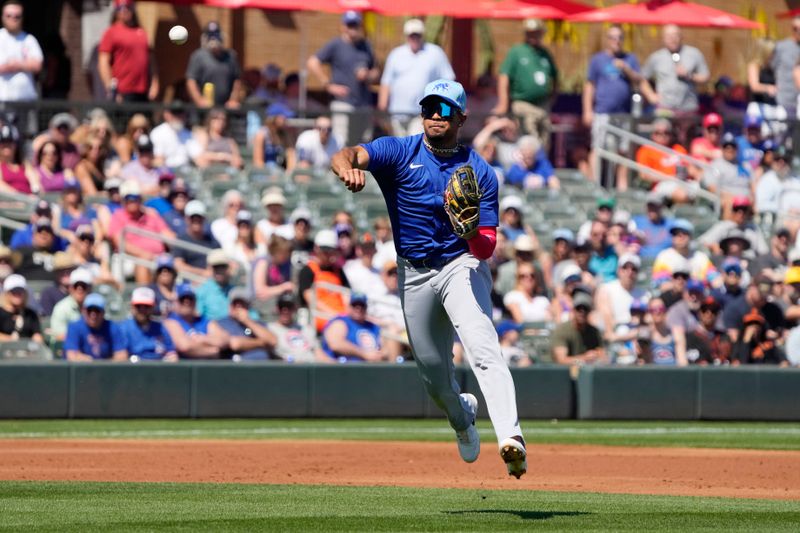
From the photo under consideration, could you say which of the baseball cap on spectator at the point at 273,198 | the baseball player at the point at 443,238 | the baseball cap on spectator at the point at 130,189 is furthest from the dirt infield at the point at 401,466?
the baseball cap on spectator at the point at 273,198

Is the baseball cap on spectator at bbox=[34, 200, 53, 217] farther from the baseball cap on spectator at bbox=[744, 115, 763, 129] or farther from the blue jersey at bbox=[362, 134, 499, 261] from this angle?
the baseball cap on spectator at bbox=[744, 115, 763, 129]

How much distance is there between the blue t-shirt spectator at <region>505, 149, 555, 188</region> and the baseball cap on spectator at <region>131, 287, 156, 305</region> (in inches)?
225

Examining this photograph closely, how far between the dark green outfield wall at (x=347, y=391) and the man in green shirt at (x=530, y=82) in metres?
4.89

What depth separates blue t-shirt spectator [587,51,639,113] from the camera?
799 inches

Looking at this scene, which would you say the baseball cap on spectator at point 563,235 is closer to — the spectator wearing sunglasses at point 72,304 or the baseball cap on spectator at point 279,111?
the baseball cap on spectator at point 279,111

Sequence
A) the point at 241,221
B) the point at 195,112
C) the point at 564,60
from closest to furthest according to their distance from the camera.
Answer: the point at 241,221, the point at 195,112, the point at 564,60

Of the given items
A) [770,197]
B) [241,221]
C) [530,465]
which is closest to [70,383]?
[241,221]

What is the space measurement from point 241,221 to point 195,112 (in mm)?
2485

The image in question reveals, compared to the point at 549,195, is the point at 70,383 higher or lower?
lower

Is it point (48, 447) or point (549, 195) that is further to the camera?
point (549, 195)

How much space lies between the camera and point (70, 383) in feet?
48.0

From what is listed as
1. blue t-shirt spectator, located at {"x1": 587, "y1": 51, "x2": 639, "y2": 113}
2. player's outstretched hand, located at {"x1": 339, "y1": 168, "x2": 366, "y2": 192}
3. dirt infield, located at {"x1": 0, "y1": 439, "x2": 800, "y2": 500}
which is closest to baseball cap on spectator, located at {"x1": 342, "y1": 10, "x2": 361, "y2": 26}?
blue t-shirt spectator, located at {"x1": 587, "y1": 51, "x2": 639, "y2": 113}

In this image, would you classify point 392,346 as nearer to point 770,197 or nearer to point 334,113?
point 334,113

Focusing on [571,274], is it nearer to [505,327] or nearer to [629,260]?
[629,260]
